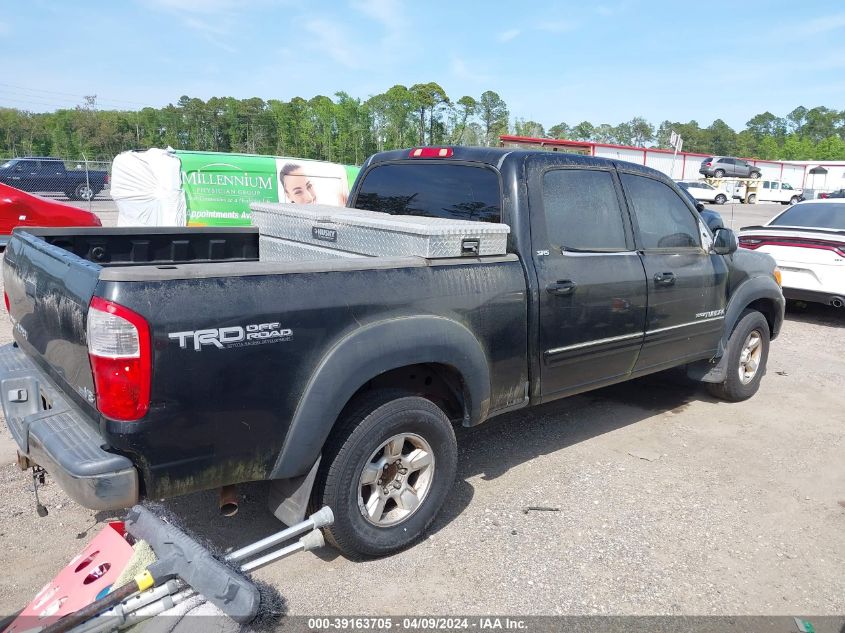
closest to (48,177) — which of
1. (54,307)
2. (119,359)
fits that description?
(54,307)

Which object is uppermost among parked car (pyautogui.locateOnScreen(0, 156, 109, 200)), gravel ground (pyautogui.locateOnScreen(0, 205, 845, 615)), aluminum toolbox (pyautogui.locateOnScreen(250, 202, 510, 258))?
parked car (pyautogui.locateOnScreen(0, 156, 109, 200))

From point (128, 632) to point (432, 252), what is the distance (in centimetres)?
198

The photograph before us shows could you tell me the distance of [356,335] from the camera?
285 cm

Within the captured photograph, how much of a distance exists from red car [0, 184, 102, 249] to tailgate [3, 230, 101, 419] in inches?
346

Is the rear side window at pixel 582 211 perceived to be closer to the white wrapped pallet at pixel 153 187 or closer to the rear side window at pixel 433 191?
the rear side window at pixel 433 191

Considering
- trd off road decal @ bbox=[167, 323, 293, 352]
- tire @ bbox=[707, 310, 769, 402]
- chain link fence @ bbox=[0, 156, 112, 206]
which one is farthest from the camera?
chain link fence @ bbox=[0, 156, 112, 206]

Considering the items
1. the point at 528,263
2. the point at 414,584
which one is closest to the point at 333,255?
the point at 528,263

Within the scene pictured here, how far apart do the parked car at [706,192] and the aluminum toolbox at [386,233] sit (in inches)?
1562

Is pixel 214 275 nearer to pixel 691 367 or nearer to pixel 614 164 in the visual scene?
pixel 614 164

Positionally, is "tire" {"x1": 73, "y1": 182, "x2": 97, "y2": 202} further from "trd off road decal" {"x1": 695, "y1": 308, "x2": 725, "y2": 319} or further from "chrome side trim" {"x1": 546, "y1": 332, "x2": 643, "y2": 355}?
"chrome side trim" {"x1": 546, "y1": 332, "x2": 643, "y2": 355}

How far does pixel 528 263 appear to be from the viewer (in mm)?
3652

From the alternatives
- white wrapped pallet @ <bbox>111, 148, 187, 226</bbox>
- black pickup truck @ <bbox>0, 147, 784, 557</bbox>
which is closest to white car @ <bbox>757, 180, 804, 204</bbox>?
white wrapped pallet @ <bbox>111, 148, 187, 226</bbox>

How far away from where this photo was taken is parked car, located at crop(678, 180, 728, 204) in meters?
40.0

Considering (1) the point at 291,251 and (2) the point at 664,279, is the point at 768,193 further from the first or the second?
(1) the point at 291,251
